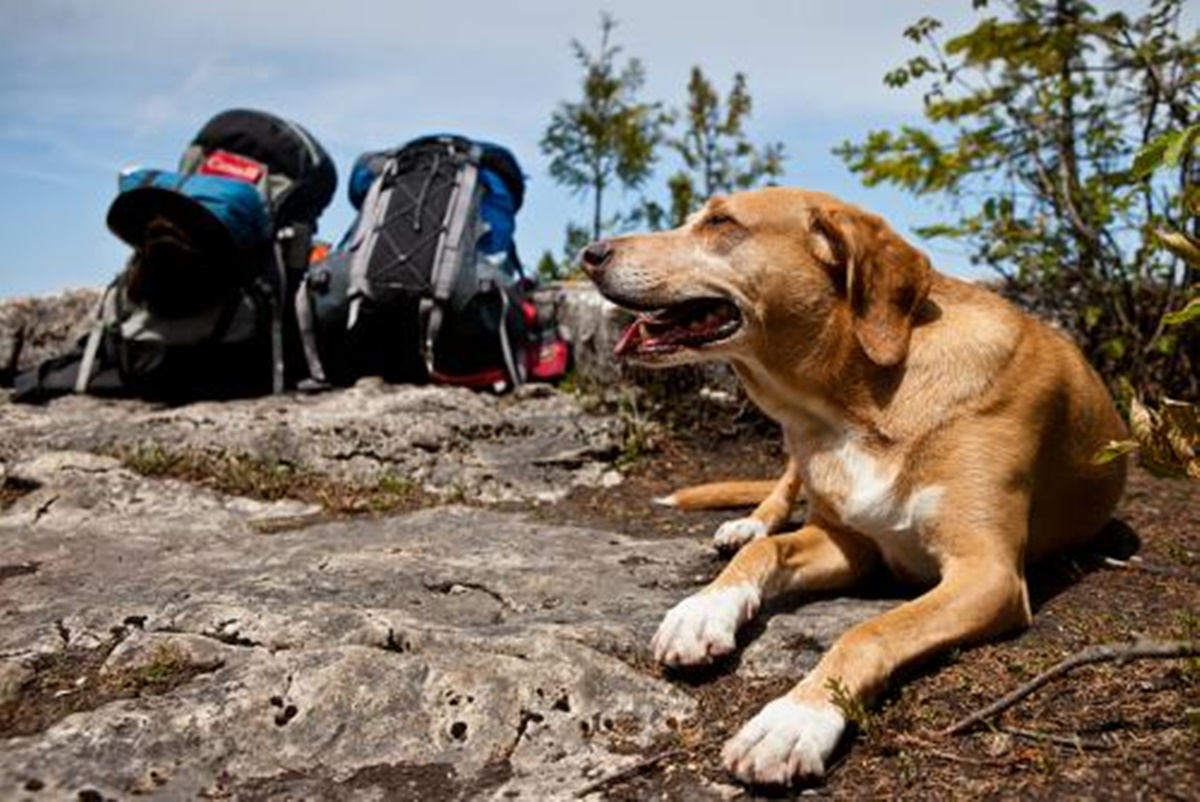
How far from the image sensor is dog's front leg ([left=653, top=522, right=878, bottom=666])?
9.25 feet

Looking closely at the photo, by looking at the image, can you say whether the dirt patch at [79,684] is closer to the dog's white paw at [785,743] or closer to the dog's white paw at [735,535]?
the dog's white paw at [785,743]

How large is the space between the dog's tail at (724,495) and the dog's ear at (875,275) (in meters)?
1.73

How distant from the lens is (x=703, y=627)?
9.35 feet

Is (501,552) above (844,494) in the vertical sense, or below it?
below

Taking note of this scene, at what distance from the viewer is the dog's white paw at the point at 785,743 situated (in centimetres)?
226

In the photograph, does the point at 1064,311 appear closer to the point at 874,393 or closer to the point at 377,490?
the point at 874,393

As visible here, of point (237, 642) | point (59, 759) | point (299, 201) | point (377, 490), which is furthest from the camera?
point (299, 201)

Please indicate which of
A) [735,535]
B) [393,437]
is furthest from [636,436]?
[735,535]

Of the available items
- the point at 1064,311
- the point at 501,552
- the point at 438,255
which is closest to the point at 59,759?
the point at 501,552

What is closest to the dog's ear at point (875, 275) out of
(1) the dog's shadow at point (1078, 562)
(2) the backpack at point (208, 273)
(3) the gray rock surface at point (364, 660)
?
(3) the gray rock surface at point (364, 660)

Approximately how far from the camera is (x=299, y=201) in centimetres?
744

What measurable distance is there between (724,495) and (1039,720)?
2.63 m

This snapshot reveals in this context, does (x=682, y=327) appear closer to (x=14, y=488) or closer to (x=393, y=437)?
(x=393, y=437)

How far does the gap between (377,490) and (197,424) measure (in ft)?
4.37
